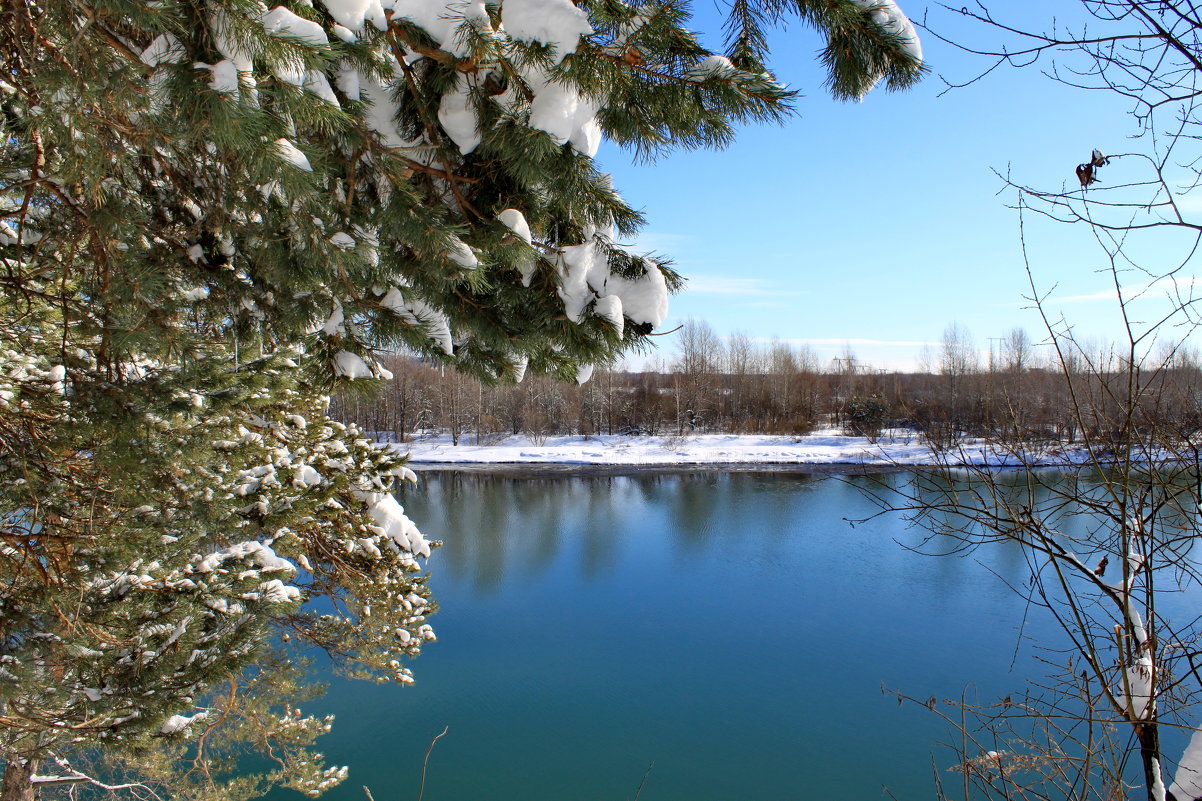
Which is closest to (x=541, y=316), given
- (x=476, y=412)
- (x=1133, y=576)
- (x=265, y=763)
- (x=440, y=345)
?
(x=440, y=345)

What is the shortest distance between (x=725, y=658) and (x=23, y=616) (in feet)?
27.9

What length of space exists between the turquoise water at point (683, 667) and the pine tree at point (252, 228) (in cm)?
365

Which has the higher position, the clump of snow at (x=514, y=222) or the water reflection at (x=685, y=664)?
the clump of snow at (x=514, y=222)

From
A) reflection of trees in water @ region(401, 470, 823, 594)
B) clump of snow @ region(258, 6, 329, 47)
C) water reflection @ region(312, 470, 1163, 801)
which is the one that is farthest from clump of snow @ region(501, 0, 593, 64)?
reflection of trees in water @ region(401, 470, 823, 594)

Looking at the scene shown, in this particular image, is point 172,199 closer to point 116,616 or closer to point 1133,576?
point 116,616

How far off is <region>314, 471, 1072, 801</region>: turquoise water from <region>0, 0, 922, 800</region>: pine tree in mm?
3651

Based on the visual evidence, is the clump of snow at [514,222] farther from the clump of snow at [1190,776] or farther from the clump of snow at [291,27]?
the clump of snow at [1190,776]

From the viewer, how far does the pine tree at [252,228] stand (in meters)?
1.14

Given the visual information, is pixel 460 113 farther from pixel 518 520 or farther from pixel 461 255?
pixel 518 520

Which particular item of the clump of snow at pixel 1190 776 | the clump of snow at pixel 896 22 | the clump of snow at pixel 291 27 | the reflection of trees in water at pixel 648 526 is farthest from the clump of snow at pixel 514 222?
the reflection of trees in water at pixel 648 526

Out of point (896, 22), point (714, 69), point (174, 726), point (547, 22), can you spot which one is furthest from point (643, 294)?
point (174, 726)

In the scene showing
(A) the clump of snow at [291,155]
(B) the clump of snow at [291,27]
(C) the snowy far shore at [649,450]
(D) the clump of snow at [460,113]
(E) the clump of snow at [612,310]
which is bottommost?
(C) the snowy far shore at [649,450]

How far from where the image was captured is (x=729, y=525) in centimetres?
1523

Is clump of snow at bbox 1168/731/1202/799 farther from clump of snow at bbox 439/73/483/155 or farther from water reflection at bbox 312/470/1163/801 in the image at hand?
water reflection at bbox 312/470/1163/801
